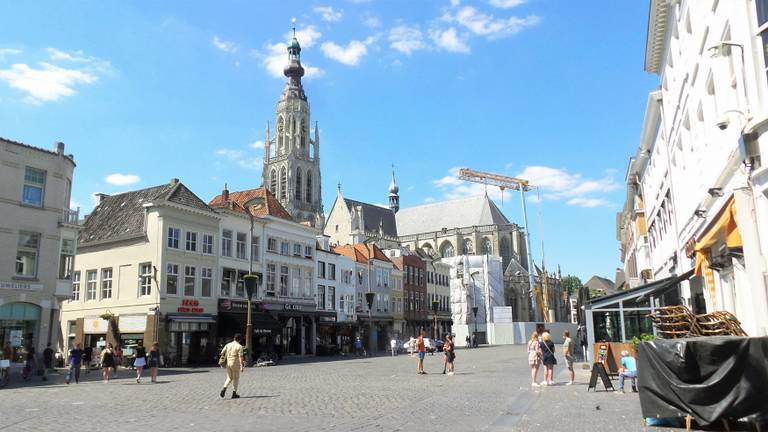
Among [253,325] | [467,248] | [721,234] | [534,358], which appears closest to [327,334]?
[253,325]

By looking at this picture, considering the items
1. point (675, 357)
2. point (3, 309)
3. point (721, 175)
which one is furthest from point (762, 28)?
point (3, 309)

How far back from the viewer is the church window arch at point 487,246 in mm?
103594

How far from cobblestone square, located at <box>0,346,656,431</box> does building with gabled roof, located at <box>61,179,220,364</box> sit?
12724 mm

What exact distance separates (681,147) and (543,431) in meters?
13.3

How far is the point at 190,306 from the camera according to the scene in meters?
34.9

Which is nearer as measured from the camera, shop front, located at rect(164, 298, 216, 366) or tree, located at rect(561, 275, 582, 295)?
shop front, located at rect(164, 298, 216, 366)

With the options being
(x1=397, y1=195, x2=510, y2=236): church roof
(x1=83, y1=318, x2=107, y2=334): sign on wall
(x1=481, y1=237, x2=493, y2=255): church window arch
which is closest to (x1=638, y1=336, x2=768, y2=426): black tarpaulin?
(x1=83, y1=318, x2=107, y2=334): sign on wall

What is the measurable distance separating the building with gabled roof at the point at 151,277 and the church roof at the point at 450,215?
7701cm

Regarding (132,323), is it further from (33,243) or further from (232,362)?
(232,362)

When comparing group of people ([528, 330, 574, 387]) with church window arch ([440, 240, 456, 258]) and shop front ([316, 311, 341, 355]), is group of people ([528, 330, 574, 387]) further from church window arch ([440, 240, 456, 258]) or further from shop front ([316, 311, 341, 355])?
church window arch ([440, 240, 456, 258])

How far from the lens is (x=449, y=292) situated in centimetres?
7838

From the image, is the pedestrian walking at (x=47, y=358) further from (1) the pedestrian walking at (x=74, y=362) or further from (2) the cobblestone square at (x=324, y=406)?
(2) the cobblestone square at (x=324, y=406)

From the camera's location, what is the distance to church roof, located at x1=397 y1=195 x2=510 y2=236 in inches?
4309

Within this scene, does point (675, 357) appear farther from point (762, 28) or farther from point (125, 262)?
point (125, 262)
